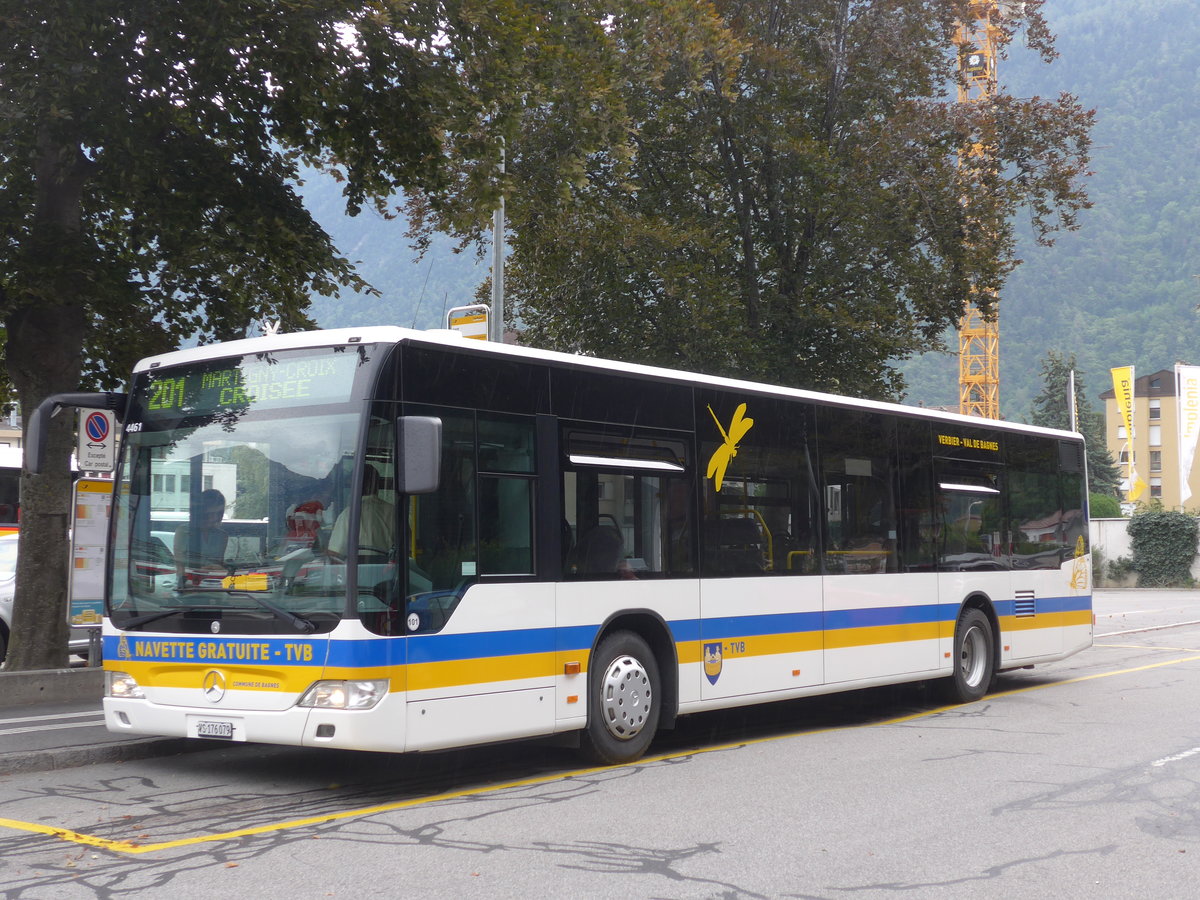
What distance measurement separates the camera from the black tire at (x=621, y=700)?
950cm

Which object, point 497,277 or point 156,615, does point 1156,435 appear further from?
point 156,615

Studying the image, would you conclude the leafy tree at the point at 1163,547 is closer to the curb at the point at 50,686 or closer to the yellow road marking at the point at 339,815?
the yellow road marking at the point at 339,815

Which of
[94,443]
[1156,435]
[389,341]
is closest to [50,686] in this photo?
[94,443]

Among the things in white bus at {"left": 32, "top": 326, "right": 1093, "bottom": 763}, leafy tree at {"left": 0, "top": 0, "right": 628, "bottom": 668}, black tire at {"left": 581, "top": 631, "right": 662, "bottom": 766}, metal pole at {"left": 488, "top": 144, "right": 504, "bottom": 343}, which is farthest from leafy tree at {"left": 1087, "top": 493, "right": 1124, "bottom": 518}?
black tire at {"left": 581, "top": 631, "right": 662, "bottom": 766}

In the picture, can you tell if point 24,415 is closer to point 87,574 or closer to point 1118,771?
point 87,574

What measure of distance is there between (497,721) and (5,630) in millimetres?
10060

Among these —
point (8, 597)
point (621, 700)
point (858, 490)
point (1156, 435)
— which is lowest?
point (621, 700)

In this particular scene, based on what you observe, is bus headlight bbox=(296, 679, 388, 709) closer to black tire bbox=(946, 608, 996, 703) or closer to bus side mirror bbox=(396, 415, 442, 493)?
bus side mirror bbox=(396, 415, 442, 493)

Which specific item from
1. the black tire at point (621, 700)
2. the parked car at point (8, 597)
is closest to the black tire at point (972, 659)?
the black tire at point (621, 700)

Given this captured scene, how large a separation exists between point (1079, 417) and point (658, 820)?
285 ft

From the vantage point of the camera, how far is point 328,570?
26.3 ft

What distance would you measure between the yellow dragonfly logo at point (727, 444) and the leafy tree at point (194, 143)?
4439 millimetres

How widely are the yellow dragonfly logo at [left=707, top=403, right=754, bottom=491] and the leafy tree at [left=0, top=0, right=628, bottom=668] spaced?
4439mm

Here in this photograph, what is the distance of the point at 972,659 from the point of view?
566 inches
